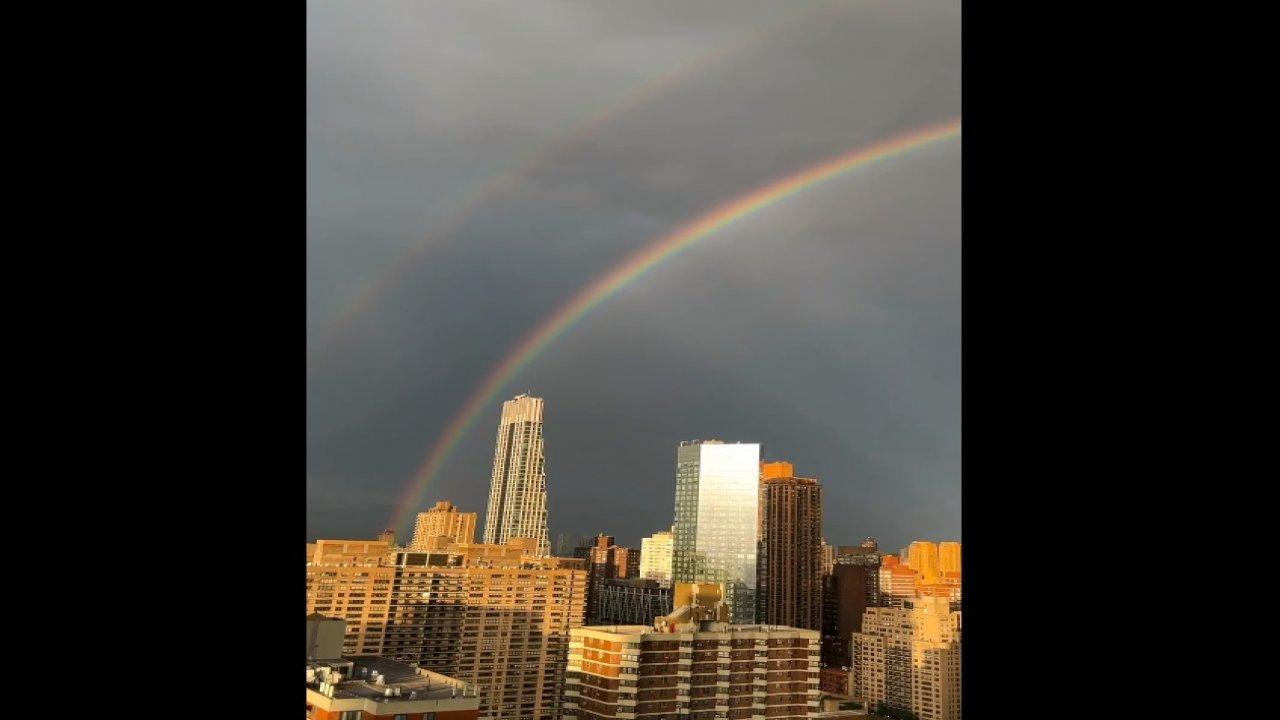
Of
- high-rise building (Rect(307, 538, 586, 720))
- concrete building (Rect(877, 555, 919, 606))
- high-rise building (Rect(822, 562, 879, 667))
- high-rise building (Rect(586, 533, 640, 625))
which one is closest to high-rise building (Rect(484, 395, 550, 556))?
high-rise building (Rect(586, 533, 640, 625))

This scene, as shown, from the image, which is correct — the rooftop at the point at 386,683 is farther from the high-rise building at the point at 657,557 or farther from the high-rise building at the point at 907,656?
the high-rise building at the point at 657,557

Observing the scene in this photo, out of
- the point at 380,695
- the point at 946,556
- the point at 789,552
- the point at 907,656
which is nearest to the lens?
the point at 380,695

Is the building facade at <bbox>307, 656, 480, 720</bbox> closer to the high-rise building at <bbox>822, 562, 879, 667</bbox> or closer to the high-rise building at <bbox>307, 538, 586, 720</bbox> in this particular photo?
the high-rise building at <bbox>307, 538, 586, 720</bbox>

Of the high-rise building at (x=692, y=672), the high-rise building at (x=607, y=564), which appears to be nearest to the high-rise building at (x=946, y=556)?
the high-rise building at (x=692, y=672)

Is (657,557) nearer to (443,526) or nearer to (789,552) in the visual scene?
(789,552)

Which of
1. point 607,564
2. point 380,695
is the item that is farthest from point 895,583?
point 380,695
